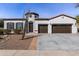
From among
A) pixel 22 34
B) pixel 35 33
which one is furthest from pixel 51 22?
pixel 22 34

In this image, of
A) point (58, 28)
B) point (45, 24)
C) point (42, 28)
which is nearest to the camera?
point (42, 28)

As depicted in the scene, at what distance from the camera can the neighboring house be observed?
58.4 ft

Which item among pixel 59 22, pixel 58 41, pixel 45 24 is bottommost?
pixel 58 41

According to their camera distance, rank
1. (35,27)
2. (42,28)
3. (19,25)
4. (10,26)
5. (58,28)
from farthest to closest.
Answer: (58,28) → (42,28) → (35,27) → (19,25) → (10,26)

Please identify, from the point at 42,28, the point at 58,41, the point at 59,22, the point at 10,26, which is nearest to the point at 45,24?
the point at 42,28

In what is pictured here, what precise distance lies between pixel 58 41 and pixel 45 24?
299cm

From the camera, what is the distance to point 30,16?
18.0m

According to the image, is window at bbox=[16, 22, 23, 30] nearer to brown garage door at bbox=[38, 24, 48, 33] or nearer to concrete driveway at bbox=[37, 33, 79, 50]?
concrete driveway at bbox=[37, 33, 79, 50]

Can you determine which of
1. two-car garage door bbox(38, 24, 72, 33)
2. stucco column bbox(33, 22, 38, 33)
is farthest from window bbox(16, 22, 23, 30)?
two-car garage door bbox(38, 24, 72, 33)

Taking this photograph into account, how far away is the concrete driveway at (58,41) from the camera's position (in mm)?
16219

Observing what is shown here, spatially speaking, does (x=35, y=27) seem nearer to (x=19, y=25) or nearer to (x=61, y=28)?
(x=19, y=25)

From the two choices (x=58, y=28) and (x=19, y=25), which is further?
(x=58, y=28)

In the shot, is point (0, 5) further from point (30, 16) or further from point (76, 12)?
point (76, 12)

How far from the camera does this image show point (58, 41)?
1827cm
